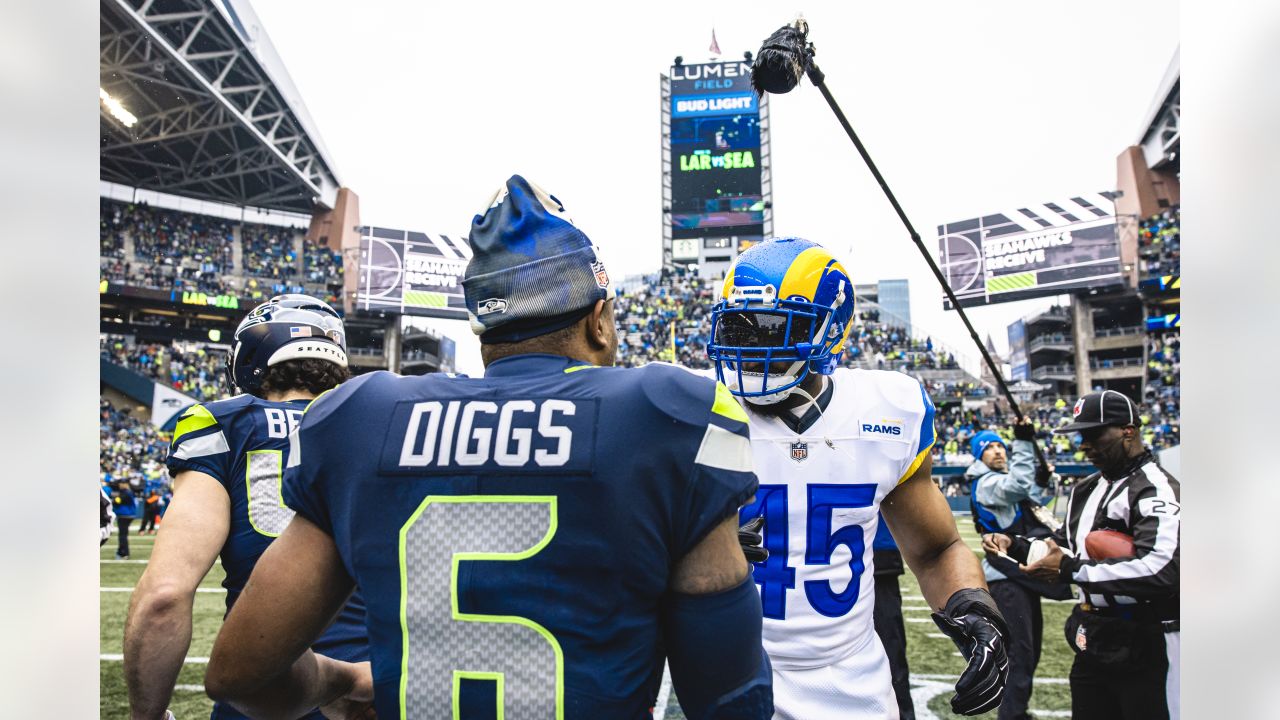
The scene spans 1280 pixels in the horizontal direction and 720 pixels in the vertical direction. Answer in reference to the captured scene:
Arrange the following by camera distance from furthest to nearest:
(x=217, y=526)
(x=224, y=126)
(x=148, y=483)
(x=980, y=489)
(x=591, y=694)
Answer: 1. (x=224, y=126)
2. (x=148, y=483)
3. (x=980, y=489)
4. (x=217, y=526)
5. (x=591, y=694)

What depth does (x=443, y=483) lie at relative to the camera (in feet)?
4.33

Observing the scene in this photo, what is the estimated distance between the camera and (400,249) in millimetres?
38844

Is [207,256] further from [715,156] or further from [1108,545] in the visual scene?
[1108,545]

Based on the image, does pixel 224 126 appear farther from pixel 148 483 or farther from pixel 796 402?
pixel 796 402

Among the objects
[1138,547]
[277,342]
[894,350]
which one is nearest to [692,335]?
[894,350]

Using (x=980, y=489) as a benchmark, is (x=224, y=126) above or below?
above

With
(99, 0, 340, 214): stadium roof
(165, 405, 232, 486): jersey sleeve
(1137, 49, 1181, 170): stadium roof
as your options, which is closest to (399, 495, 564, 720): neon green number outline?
(165, 405, 232, 486): jersey sleeve

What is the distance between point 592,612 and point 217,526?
1.52 m

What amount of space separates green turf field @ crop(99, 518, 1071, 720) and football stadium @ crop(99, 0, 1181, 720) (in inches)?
610

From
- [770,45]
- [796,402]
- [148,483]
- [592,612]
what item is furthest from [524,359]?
[148,483]

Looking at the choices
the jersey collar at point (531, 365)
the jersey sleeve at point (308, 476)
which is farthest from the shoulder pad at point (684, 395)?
the jersey sleeve at point (308, 476)

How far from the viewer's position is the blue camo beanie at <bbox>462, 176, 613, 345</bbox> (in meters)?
1.46

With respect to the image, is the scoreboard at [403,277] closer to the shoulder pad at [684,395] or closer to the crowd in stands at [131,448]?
the crowd in stands at [131,448]

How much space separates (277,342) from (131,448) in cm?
2886
